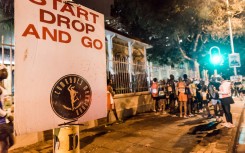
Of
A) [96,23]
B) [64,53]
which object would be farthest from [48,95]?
[96,23]

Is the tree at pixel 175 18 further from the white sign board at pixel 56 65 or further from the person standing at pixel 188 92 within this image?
the white sign board at pixel 56 65

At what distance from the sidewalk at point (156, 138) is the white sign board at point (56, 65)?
3.63 m

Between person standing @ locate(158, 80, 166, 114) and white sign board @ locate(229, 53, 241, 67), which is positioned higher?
white sign board @ locate(229, 53, 241, 67)

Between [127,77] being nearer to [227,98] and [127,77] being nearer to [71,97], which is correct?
[227,98]

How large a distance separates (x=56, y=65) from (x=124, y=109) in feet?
25.8

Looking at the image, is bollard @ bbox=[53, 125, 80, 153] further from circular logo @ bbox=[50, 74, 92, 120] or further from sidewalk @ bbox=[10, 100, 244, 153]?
sidewalk @ bbox=[10, 100, 244, 153]

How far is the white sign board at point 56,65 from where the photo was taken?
1.84 m

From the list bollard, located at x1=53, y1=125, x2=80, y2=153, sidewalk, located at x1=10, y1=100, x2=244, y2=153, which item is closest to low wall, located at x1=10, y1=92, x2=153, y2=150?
sidewalk, located at x1=10, y1=100, x2=244, y2=153

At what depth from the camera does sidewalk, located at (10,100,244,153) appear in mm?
5664

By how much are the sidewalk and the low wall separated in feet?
0.63

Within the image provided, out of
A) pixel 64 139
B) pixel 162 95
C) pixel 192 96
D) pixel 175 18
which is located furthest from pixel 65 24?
pixel 175 18

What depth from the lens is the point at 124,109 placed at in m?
9.74

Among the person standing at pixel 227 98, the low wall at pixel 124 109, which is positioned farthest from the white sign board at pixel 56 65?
the person standing at pixel 227 98

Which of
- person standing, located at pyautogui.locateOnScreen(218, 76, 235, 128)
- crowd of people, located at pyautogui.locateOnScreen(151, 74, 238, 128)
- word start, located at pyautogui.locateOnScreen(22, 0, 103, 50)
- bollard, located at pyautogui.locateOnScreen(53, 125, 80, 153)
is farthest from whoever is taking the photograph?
crowd of people, located at pyautogui.locateOnScreen(151, 74, 238, 128)
